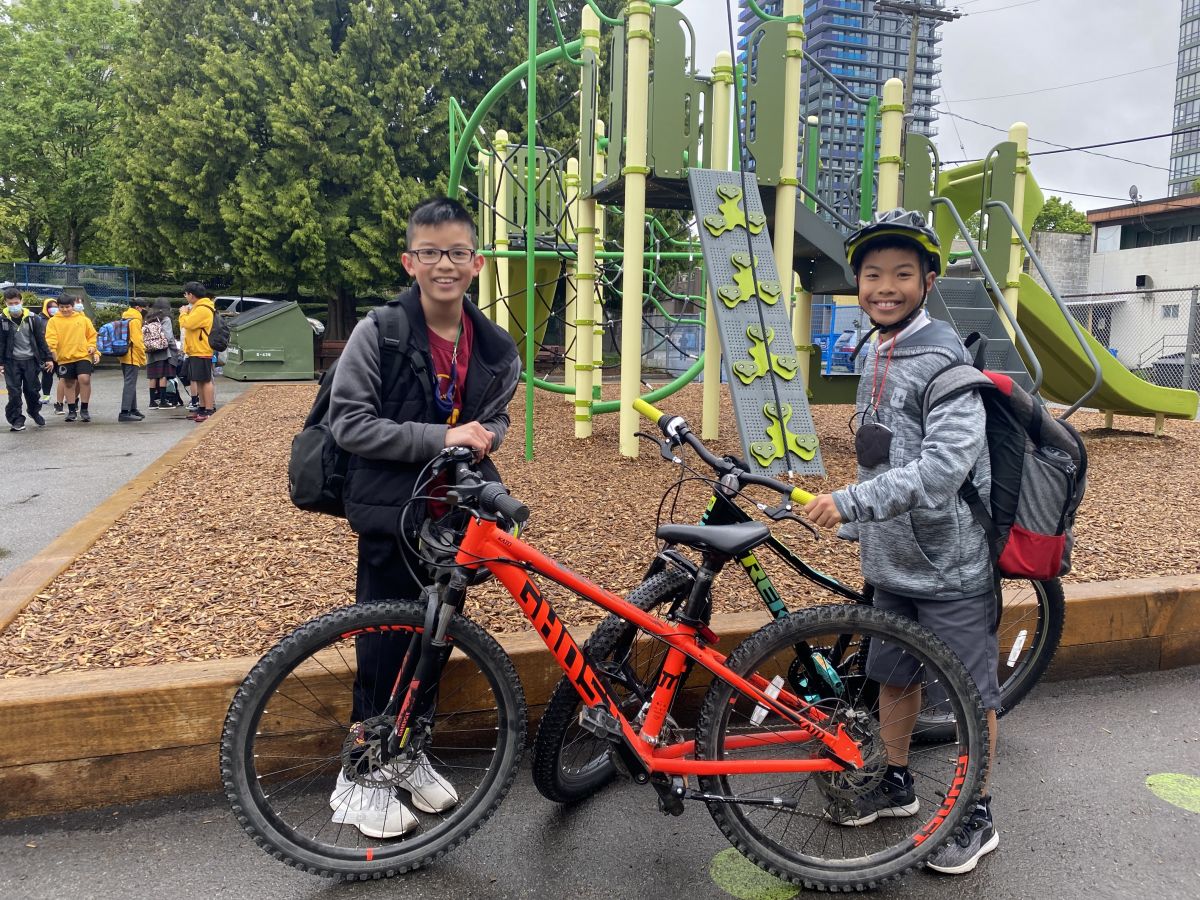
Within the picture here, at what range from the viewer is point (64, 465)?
793 cm

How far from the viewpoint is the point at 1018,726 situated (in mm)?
3209

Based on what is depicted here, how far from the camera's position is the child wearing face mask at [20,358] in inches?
405

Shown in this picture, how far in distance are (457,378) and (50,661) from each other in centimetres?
182

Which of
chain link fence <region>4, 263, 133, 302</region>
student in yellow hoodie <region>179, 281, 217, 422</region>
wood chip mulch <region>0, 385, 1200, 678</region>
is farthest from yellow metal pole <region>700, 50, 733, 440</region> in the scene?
chain link fence <region>4, 263, 133, 302</region>

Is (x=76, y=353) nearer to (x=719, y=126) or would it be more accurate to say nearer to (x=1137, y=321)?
(x=719, y=126)

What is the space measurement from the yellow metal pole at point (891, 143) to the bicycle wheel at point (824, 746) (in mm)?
6382

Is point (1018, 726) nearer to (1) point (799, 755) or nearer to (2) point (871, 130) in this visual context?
(1) point (799, 755)

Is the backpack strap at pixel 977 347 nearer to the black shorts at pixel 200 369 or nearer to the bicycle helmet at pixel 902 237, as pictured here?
the bicycle helmet at pixel 902 237

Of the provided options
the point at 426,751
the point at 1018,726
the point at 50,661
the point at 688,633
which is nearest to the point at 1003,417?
the point at 688,633

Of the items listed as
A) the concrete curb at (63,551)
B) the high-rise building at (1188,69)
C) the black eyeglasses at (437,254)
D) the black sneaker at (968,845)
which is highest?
the high-rise building at (1188,69)

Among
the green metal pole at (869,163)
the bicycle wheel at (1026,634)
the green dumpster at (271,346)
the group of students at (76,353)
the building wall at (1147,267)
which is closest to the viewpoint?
the bicycle wheel at (1026,634)

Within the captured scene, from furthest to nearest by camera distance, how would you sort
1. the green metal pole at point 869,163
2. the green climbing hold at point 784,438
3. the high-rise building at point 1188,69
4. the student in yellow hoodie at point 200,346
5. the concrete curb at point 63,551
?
the high-rise building at point 1188,69 < the student in yellow hoodie at point 200,346 < the green metal pole at point 869,163 < the green climbing hold at point 784,438 < the concrete curb at point 63,551

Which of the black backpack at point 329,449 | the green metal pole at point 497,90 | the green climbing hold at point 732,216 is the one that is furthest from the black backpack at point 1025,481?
the green metal pole at point 497,90

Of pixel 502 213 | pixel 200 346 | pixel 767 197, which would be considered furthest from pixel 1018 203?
pixel 200 346
